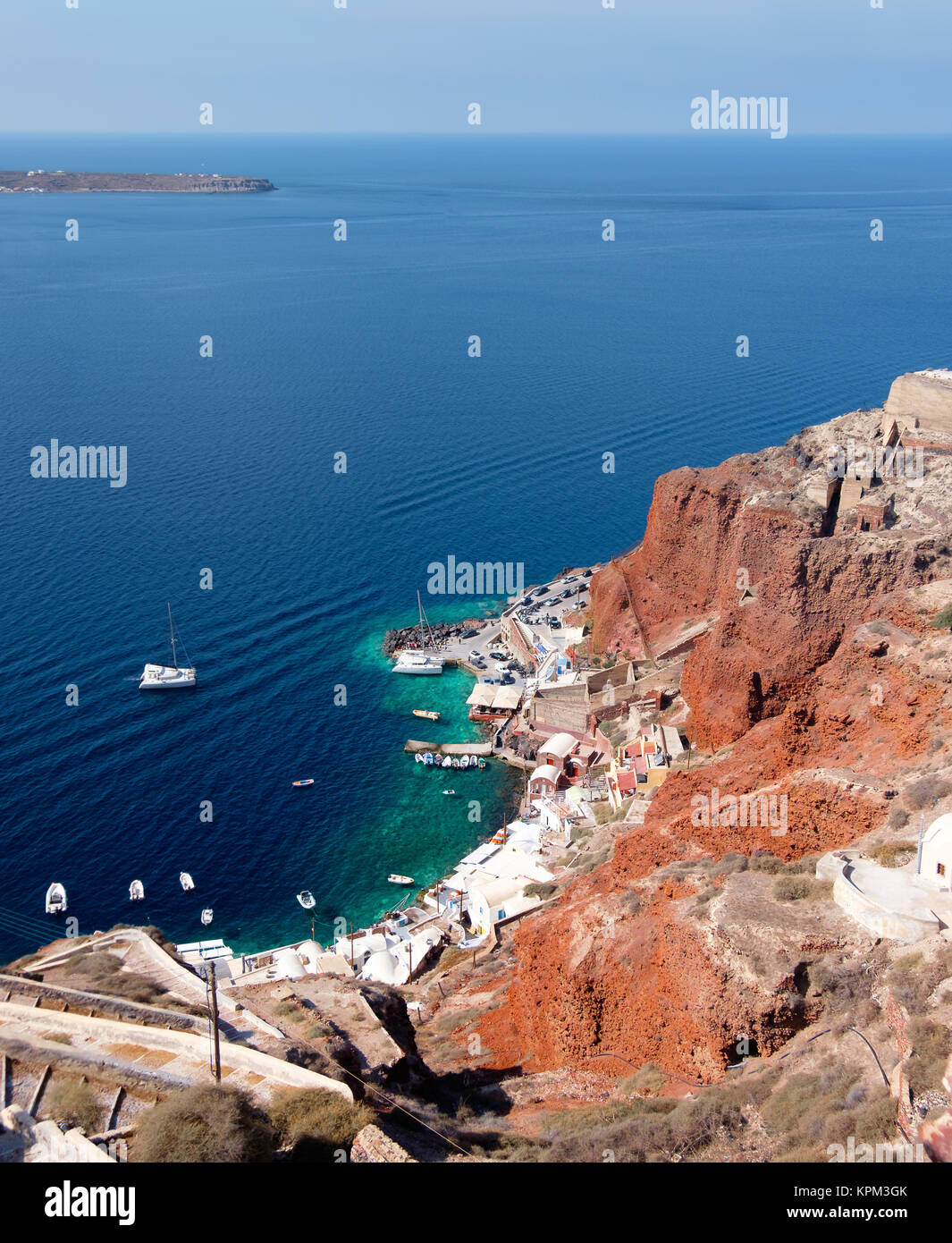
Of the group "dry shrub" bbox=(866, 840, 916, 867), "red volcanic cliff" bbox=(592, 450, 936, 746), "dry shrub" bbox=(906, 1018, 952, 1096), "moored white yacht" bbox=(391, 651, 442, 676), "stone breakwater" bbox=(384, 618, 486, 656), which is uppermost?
"red volcanic cliff" bbox=(592, 450, 936, 746)

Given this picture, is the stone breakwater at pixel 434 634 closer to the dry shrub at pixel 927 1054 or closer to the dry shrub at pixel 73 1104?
the dry shrub at pixel 73 1104

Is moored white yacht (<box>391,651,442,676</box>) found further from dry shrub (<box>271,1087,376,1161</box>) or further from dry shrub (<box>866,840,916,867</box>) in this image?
dry shrub (<box>271,1087,376,1161</box>)

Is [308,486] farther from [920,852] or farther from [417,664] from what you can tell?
[920,852]

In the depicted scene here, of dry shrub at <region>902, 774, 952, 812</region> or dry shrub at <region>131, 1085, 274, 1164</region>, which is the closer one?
dry shrub at <region>131, 1085, 274, 1164</region>

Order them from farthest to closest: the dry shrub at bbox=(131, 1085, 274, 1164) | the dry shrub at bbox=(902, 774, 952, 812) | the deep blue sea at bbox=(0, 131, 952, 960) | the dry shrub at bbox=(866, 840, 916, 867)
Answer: the deep blue sea at bbox=(0, 131, 952, 960) < the dry shrub at bbox=(902, 774, 952, 812) < the dry shrub at bbox=(866, 840, 916, 867) < the dry shrub at bbox=(131, 1085, 274, 1164)

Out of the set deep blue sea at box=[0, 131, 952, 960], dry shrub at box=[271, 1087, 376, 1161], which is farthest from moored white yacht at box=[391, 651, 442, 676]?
dry shrub at box=[271, 1087, 376, 1161]

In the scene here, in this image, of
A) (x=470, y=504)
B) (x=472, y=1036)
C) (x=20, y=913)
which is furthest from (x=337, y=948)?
(x=470, y=504)

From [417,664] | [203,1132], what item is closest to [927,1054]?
[203,1132]

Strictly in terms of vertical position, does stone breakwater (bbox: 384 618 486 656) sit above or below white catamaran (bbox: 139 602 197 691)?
above

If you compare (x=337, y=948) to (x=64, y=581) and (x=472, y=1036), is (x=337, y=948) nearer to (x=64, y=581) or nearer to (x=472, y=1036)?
(x=472, y=1036)
